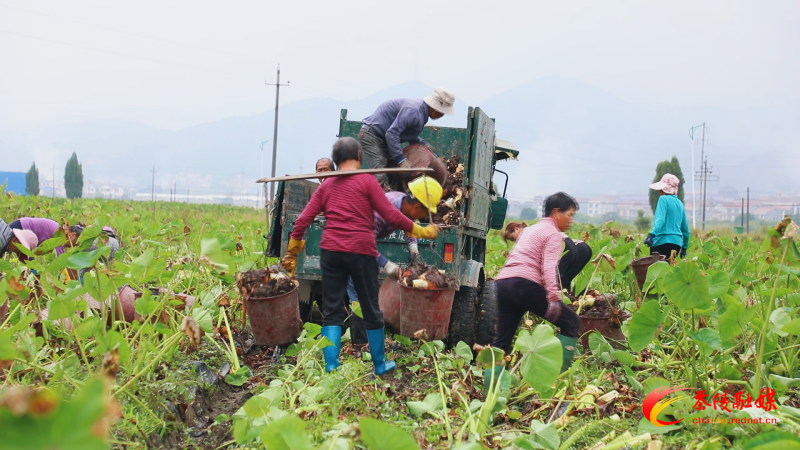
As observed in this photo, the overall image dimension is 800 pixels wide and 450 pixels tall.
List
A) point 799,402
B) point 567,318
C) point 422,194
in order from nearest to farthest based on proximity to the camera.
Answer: point 799,402
point 567,318
point 422,194

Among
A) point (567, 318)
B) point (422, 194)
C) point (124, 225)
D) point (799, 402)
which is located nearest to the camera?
point (799, 402)

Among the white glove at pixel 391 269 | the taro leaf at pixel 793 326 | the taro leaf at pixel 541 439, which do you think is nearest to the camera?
the taro leaf at pixel 541 439

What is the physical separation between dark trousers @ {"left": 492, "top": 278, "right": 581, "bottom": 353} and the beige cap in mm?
2160

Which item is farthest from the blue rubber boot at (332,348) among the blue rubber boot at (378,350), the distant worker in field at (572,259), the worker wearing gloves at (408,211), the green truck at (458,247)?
the distant worker in field at (572,259)

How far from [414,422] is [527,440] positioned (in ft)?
2.59

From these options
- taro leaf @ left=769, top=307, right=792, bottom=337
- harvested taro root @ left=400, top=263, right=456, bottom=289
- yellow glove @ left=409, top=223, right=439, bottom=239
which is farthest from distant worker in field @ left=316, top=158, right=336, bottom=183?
taro leaf @ left=769, top=307, right=792, bottom=337

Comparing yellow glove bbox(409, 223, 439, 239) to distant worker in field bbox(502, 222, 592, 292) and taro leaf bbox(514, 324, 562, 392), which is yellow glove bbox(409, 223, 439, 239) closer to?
taro leaf bbox(514, 324, 562, 392)

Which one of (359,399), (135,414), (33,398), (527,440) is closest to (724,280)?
(527,440)

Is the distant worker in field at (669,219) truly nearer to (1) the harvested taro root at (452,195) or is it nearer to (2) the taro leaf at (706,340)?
(1) the harvested taro root at (452,195)

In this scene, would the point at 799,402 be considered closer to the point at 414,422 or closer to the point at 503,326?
the point at 503,326

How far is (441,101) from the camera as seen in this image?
5965 mm

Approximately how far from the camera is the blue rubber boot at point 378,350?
432cm

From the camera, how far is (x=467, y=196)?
225 inches

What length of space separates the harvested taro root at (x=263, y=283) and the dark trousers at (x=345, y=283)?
2.16 feet
